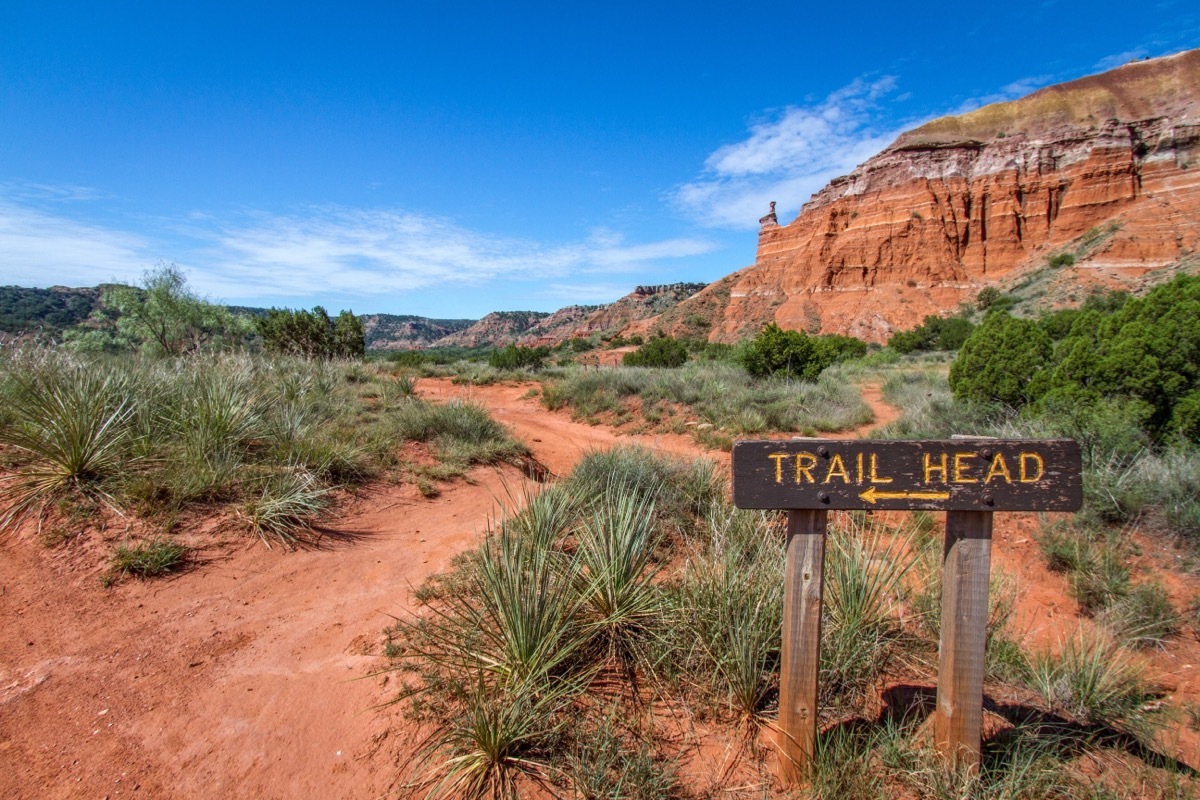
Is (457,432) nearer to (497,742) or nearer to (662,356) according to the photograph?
(497,742)

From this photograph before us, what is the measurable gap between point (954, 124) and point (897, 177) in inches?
426

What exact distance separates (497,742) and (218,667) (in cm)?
214

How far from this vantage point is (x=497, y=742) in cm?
243

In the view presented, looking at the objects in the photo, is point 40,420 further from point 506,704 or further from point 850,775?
point 850,775

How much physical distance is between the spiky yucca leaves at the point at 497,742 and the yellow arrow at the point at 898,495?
5.71ft

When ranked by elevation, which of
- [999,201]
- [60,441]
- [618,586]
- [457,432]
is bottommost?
[618,586]

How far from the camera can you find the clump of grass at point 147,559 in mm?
4156

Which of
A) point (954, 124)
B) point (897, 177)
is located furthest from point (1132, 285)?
point (954, 124)

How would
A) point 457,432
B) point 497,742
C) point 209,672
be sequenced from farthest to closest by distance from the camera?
point 457,432 → point 209,672 → point 497,742

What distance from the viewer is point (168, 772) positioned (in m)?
2.59

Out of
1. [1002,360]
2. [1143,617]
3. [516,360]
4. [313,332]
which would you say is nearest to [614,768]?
[1143,617]

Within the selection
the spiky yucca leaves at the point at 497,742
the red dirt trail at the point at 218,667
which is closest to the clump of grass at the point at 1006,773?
the spiky yucca leaves at the point at 497,742

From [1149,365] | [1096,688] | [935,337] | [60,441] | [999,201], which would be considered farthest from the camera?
[999,201]

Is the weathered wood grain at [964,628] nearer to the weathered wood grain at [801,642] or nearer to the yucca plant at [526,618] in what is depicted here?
the weathered wood grain at [801,642]
